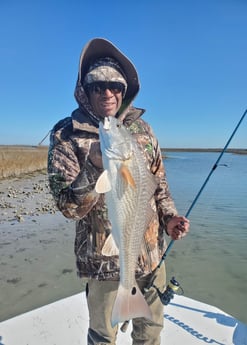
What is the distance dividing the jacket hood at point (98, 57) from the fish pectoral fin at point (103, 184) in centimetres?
104

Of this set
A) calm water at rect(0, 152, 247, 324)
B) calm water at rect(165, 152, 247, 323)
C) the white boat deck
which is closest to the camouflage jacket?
the white boat deck

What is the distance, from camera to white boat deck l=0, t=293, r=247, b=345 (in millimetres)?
4055

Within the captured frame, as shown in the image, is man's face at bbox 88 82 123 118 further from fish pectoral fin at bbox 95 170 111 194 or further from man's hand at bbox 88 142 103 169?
fish pectoral fin at bbox 95 170 111 194

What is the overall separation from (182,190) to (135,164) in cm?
1990

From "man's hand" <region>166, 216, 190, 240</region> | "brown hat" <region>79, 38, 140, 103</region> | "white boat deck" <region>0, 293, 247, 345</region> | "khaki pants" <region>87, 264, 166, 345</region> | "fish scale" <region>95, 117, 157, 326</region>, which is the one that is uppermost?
"brown hat" <region>79, 38, 140, 103</region>

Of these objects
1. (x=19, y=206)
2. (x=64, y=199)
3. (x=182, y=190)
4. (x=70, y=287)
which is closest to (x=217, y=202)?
(x=182, y=190)

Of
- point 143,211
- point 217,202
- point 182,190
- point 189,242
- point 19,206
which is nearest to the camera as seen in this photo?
point 143,211

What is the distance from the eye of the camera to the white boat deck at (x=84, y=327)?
13.3ft

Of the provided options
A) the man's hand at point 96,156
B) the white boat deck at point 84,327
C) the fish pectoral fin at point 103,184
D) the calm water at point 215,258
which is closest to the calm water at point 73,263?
the calm water at point 215,258

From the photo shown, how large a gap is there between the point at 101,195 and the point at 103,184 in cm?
74

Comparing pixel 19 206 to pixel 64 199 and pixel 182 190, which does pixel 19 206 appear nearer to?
pixel 182 190

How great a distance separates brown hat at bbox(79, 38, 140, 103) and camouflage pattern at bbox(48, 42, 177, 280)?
8.9 inches

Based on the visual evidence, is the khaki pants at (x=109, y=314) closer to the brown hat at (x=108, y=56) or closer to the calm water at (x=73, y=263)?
the brown hat at (x=108, y=56)

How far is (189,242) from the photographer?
Result: 10.5 m
